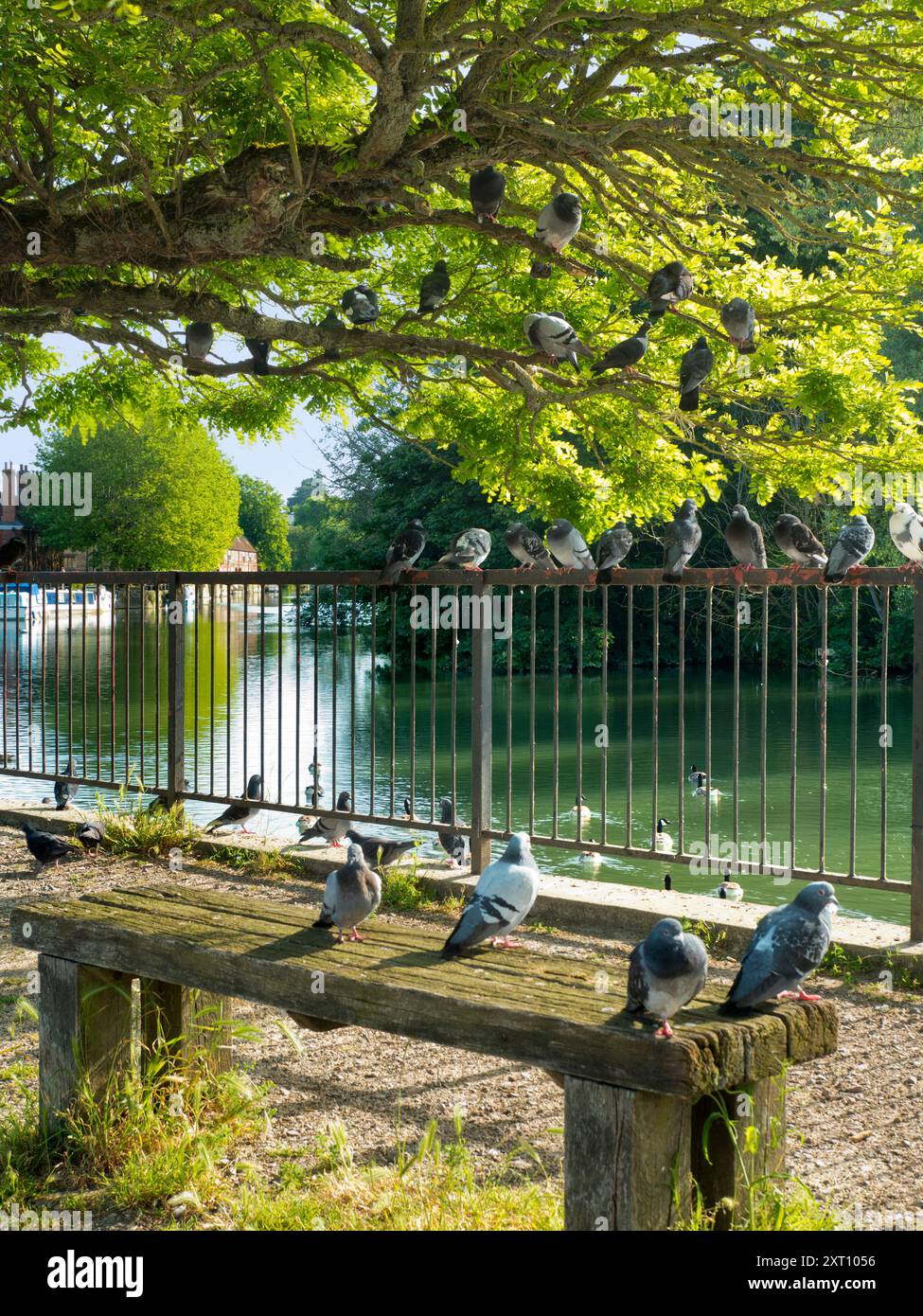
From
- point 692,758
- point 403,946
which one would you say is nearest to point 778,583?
point 403,946

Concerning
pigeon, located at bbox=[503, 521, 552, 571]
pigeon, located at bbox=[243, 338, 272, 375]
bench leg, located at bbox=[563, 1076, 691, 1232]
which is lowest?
bench leg, located at bbox=[563, 1076, 691, 1232]

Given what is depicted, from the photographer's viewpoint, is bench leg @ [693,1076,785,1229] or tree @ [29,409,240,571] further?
tree @ [29,409,240,571]

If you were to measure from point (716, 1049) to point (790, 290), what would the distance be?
21.6ft

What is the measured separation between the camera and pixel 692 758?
2011 centimetres

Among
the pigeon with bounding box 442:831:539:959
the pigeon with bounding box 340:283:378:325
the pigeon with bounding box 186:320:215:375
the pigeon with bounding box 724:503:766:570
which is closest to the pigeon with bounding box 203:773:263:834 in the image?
the pigeon with bounding box 186:320:215:375

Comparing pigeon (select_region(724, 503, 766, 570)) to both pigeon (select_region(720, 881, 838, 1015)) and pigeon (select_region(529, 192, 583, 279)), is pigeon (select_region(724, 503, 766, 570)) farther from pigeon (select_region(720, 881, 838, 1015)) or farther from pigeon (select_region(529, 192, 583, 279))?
pigeon (select_region(720, 881, 838, 1015))

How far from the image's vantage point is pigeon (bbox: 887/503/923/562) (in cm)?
684

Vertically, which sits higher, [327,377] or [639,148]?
[639,148]

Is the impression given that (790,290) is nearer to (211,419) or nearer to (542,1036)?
(211,419)

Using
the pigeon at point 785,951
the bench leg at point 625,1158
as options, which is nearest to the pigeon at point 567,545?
the pigeon at point 785,951

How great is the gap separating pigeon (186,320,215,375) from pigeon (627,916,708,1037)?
7040 millimetres

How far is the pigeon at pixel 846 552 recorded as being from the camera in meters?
6.25

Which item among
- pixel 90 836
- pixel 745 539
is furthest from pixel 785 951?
pixel 90 836

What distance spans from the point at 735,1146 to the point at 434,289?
7.72 m
